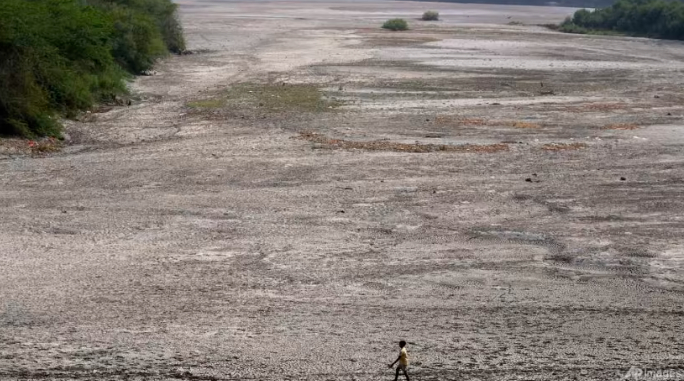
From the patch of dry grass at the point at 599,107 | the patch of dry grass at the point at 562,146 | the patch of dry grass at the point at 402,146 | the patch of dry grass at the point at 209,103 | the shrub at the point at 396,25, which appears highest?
the patch of dry grass at the point at 402,146

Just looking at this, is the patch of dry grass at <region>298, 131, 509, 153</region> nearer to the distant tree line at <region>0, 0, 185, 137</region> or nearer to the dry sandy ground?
the dry sandy ground

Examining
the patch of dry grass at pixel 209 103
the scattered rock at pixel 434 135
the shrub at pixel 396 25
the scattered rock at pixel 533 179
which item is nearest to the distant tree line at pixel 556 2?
the shrub at pixel 396 25

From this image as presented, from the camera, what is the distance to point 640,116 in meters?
31.4

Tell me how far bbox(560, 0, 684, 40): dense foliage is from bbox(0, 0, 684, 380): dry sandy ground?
38.4m

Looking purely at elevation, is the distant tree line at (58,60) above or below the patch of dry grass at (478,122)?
above

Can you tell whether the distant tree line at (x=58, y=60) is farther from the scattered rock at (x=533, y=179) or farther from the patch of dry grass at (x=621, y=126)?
the patch of dry grass at (x=621, y=126)

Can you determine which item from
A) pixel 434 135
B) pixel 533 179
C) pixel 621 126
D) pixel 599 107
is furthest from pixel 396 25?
pixel 533 179

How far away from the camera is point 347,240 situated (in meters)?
16.5

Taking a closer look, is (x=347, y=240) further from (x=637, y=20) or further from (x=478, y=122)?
(x=637, y=20)

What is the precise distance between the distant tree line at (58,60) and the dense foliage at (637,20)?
39.8 metres

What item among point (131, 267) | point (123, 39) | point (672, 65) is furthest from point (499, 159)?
point (672, 65)

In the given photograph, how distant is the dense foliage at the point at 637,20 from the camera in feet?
233

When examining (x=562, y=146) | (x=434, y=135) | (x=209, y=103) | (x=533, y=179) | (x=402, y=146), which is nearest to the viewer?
(x=533, y=179)

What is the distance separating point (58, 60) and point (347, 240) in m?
16.2
